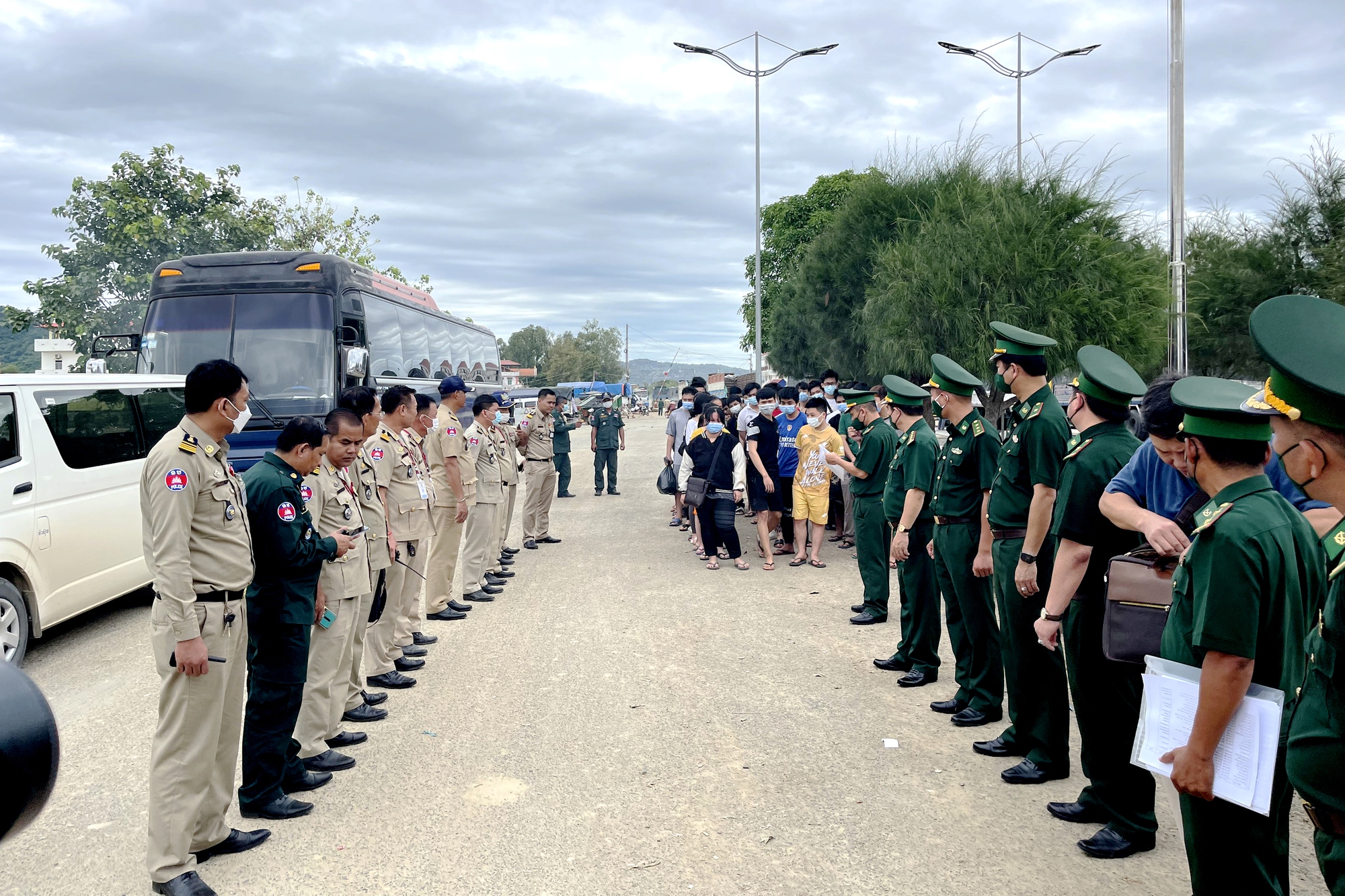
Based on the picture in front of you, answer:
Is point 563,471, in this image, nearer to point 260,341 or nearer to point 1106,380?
point 260,341

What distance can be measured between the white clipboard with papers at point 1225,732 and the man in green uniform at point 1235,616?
32 mm

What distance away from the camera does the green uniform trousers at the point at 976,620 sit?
5105mm

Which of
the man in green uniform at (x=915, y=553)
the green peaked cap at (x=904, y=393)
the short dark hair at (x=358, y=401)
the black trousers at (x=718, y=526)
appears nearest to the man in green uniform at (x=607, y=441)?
the black trousers at (x=718, y=526)

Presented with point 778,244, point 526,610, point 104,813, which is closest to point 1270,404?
point 104,813

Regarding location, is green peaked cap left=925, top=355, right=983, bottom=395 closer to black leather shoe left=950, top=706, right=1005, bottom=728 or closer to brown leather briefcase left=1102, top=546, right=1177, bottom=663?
black leather shoe left=950, top=706, right=1005, bottom=728

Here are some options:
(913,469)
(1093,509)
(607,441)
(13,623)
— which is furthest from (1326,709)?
(607,441)

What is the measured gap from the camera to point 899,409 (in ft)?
22.3

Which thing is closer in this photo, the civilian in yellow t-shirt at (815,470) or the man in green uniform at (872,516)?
the man in green uniform at (872,516)

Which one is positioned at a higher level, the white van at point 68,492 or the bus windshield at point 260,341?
the bus windshield at point 260,341

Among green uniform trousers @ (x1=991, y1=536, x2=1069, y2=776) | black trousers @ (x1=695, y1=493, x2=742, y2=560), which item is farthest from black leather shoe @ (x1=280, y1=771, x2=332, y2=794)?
black trousers @ (x1=695, y1=493, x2=742, y2=560)

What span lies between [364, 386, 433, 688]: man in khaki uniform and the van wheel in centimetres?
237

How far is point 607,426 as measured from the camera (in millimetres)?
16406

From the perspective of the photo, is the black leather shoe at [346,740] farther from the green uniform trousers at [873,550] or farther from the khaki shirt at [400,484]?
the green uniform trousers at [873,550]

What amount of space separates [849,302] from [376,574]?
17.2 m
